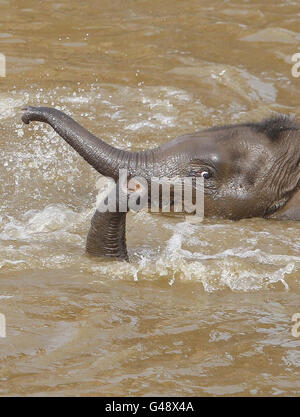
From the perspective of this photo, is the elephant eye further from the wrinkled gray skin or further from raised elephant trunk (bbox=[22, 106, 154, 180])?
raised elephant trunk (bbox=[22, 106, 154, 180])

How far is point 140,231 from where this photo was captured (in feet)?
25.3

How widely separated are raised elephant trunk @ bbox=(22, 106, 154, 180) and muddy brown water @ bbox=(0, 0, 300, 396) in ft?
2.27

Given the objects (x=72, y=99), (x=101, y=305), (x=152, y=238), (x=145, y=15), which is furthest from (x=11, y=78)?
(x=101, y=305)

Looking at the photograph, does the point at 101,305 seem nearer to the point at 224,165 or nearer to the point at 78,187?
the point at 224,165

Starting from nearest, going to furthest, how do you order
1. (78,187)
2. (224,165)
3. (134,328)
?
(134,328) → (224,165) → (78,187)

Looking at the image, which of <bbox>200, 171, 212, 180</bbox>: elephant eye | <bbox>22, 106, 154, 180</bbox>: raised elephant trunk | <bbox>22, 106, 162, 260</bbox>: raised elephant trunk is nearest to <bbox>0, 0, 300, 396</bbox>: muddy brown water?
<bbox>22, 106, 162, 260</bbox>: raised elephant trunk

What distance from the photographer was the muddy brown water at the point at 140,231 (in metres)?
5.36

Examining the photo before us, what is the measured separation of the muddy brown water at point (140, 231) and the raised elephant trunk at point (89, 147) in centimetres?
69

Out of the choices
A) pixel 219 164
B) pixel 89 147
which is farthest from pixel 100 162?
pixel 219 164

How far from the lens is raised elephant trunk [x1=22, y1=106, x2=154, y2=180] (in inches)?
266

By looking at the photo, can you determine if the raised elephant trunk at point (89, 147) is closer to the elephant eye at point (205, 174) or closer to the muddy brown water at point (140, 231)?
the elephant eye at point (205, 174)

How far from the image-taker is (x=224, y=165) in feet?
23.8

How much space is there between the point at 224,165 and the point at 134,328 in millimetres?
1914

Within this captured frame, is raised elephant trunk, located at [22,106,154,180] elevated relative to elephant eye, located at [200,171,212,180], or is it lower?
elevated
